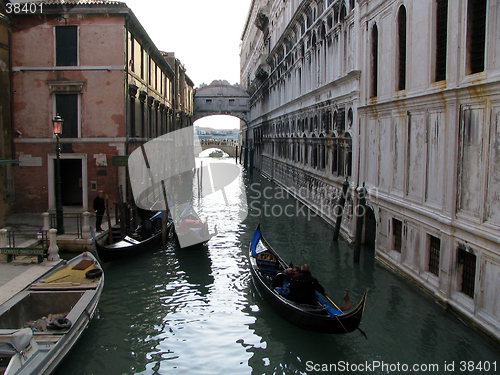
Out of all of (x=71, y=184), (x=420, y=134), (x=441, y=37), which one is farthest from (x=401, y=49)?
(x=71, y=184)

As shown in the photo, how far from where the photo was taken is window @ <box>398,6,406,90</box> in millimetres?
9438

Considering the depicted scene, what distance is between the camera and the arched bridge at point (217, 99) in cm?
4500

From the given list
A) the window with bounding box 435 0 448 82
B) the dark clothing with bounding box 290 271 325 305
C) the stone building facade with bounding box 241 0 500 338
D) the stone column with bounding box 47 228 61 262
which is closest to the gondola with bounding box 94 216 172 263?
the stone column with bounding box 47 228 61 262

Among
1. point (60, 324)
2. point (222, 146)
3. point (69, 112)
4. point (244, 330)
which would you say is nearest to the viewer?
point (60, 324)

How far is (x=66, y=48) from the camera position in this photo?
46.2 ft

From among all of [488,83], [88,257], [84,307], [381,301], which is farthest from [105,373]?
[488,83]

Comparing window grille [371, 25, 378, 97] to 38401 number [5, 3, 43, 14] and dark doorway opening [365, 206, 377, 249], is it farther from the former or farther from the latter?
38401 number [5, 3, 43, 14]

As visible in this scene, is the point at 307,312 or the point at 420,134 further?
the point at 420,134

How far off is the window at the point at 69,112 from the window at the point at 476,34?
11626 mm

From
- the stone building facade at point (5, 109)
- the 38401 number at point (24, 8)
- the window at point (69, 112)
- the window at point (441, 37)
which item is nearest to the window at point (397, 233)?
the window at point (441, 37)

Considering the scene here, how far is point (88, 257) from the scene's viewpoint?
862cm

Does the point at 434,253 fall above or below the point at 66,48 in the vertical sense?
below

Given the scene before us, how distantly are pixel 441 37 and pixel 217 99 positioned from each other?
127 feet

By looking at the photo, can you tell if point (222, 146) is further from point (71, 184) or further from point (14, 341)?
point (14, 341)
